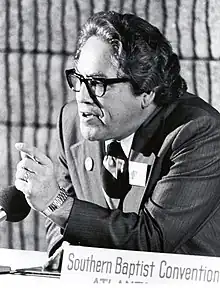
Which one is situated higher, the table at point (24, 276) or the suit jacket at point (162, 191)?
the suit jacket at point (162, 191)

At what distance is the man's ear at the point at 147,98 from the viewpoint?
202cm

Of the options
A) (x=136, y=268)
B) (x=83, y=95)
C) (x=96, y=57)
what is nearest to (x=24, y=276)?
(x=136, y=268)

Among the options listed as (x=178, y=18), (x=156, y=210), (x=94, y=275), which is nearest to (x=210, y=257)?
(x=156, y=210)

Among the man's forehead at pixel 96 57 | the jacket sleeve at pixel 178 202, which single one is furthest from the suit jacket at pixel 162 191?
the man's forehead at pixel 96 57

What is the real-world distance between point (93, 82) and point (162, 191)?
13.7 inches

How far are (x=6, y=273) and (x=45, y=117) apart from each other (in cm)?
45

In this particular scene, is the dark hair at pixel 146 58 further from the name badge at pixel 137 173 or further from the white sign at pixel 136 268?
the white sign at pixel 136 268

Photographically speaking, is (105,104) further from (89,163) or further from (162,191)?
(162,191)

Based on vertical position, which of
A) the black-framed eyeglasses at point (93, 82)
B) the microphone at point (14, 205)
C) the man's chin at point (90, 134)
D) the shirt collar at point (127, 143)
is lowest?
the microphone at point (14, 205)

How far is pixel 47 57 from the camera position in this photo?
2.09 metres

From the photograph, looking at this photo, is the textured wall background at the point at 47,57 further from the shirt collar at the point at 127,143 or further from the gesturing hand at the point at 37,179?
the shirt collar at the point at 127,143

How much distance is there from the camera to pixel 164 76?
2012 mm

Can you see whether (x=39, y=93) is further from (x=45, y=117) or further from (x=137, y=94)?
(x=137, y=94)

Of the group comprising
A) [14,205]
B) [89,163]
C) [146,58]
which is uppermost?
[146,58]
